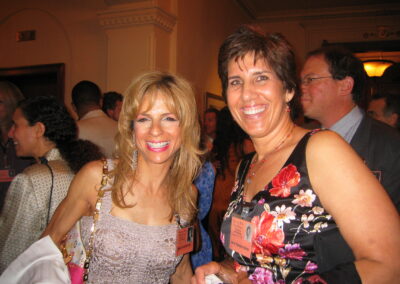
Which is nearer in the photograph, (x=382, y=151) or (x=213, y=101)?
(x=382, y=151)

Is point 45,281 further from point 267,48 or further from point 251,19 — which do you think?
point 251,19

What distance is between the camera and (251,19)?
7727mm

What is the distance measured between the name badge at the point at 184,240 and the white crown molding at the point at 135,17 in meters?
3.24

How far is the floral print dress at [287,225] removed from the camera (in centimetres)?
111

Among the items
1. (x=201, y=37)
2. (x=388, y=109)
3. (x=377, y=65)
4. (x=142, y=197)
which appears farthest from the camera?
(x=377, y=65)

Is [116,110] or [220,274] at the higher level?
[116,110]

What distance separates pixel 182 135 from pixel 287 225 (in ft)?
2.75

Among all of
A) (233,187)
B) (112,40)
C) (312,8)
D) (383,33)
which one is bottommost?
(233,187)

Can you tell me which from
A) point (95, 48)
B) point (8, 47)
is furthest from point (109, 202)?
point (8, 47)

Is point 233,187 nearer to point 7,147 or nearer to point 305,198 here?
point 305,198

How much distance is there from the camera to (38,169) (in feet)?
6.39

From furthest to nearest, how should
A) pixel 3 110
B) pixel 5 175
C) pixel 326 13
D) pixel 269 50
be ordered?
1. pixel 326 13
2. pixel 3 110
3. pixel 5 175
4. pixel 269 50

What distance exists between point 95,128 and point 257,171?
2.70 metres

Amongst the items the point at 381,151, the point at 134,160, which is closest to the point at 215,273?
the point at 134,160
